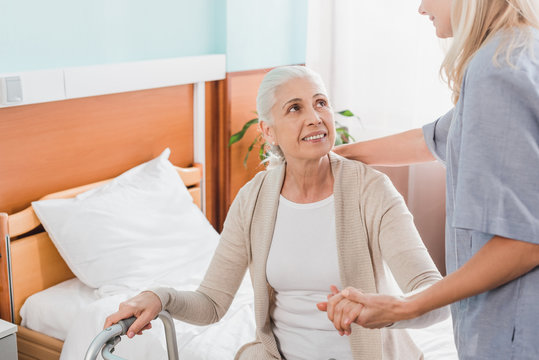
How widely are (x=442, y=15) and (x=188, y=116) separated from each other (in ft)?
6.69

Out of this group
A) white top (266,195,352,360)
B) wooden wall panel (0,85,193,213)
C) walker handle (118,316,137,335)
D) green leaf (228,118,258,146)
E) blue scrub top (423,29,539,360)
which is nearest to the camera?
blue scrub top (423,29,539,360)

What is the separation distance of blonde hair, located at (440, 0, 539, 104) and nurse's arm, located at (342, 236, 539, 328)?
295mm

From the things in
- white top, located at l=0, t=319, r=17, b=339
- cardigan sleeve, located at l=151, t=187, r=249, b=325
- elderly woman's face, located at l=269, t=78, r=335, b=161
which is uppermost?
elderly woman's face, located at l=269, t=78, r=335, b=161

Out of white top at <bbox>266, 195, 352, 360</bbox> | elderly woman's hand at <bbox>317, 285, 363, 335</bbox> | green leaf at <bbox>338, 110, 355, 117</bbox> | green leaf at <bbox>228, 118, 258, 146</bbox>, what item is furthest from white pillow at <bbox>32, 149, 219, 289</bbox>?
elderly woman's hand at <bbox>317, 285, 363, 335</bbox>

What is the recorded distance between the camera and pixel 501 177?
0.95 metres

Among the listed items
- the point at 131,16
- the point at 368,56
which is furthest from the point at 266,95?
the point at 368,56

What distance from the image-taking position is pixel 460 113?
1037 millimetres

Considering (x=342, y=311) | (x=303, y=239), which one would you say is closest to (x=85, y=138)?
(x=303, y=239)

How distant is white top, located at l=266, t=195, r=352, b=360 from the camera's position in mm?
1621

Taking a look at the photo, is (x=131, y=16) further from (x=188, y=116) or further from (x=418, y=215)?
(x=418, y=215)

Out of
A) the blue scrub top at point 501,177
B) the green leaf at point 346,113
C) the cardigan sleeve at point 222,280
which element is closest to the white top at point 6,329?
the cardigan sleeve at point 222,280

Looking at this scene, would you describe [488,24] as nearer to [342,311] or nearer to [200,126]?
[342,311]

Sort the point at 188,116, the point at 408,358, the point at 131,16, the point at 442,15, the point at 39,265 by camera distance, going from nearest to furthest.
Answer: the point at 442,15 < the point at 408,358 < the point at 39,265 < the point at 131,16 < the point at 188,116

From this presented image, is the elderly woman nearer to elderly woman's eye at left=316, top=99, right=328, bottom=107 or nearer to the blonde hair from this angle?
elderly woman's eye at left=316, top=99, right=328, bottom=107
